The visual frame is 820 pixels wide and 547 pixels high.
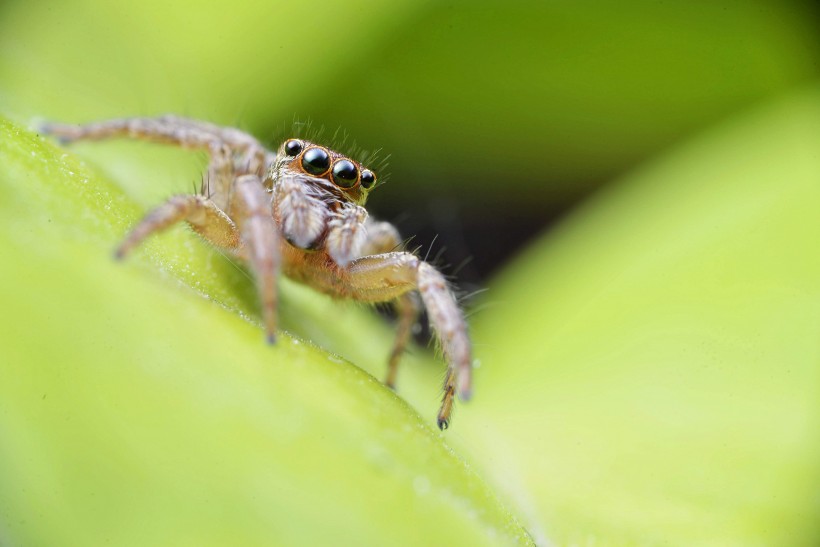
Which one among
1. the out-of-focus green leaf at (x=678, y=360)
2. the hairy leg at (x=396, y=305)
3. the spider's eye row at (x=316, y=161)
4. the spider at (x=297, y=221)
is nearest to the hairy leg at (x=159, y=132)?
the spider at (x=297, y=221)

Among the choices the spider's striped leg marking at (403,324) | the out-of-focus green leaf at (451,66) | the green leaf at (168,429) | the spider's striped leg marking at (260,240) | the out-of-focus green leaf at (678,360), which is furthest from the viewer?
the out-of-focus green leaf at (451,66)

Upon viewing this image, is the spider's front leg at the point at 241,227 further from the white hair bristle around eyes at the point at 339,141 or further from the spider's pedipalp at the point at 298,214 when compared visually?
the white hair bristle around eyes at the point at 339,141

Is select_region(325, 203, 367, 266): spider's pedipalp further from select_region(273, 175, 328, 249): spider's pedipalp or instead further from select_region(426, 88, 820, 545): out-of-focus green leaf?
select_region(426, 88, 820, 545): out-of-focus green leaf

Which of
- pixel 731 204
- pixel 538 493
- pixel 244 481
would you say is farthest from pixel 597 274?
pixel 244 481

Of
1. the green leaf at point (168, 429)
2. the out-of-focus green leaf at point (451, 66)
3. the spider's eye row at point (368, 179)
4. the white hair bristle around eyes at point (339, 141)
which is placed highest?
the out-of-focus green leaf at point (451, 66)

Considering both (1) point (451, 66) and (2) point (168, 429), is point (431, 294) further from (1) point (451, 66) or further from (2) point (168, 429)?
(1) point (451, 66)

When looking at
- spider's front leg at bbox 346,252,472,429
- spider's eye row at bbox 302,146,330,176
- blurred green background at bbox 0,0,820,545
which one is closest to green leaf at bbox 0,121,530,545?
blurred green background at bbox 0,0,820,545

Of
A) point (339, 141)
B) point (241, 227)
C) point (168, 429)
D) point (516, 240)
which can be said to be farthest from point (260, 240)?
point (516, 240)

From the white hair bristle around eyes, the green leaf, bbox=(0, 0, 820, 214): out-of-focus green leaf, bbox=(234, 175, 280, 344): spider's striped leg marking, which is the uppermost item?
bbox=(0, 0, 820, 214): out-of-focus green leaf
